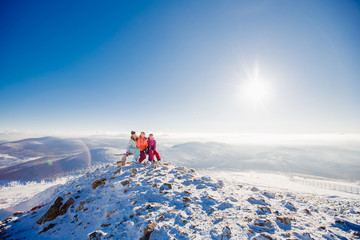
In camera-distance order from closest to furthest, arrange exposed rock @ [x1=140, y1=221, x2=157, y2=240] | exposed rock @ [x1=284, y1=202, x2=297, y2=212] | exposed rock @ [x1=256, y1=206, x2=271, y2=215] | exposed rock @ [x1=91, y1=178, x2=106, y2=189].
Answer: exposed rock @ [x1=140, y1=221, x2=157, y2=240], exposed rock @ [x1=256, y1=206, x2=271, y2=215], exposed rock @ [x1=284, y1=202, x2=297, y2=212], exposed rock @ [x1=91, y1=178, x2=106, y2=189]

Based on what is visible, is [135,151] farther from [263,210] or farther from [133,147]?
[263,210]

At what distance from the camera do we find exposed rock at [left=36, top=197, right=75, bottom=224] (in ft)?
20.6

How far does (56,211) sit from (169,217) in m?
5.99

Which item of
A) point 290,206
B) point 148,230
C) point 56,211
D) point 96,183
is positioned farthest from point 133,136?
point 290,206

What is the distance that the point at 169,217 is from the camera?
5.12 metres

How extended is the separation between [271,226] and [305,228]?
1.51 m

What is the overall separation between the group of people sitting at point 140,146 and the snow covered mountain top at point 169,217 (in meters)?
3.15

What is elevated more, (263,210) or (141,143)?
(141,143)

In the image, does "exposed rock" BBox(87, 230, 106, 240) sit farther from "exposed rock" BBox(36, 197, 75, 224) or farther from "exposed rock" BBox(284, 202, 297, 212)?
"exposed rock" BBox(284, 202, 297, 212)

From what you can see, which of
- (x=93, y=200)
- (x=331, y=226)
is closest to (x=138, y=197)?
(x=93, y=200)

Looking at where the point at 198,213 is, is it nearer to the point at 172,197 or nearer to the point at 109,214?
the point at 172,197

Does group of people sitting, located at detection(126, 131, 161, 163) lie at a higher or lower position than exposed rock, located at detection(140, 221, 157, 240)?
higher

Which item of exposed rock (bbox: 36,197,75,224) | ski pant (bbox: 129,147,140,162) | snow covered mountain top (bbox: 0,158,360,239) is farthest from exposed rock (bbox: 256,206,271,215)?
exposed rock (bbox: 36,197,75,224)

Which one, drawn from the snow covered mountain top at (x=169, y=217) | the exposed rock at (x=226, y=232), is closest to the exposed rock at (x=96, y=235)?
the snow covered mountain top at (x=169, y=217)
